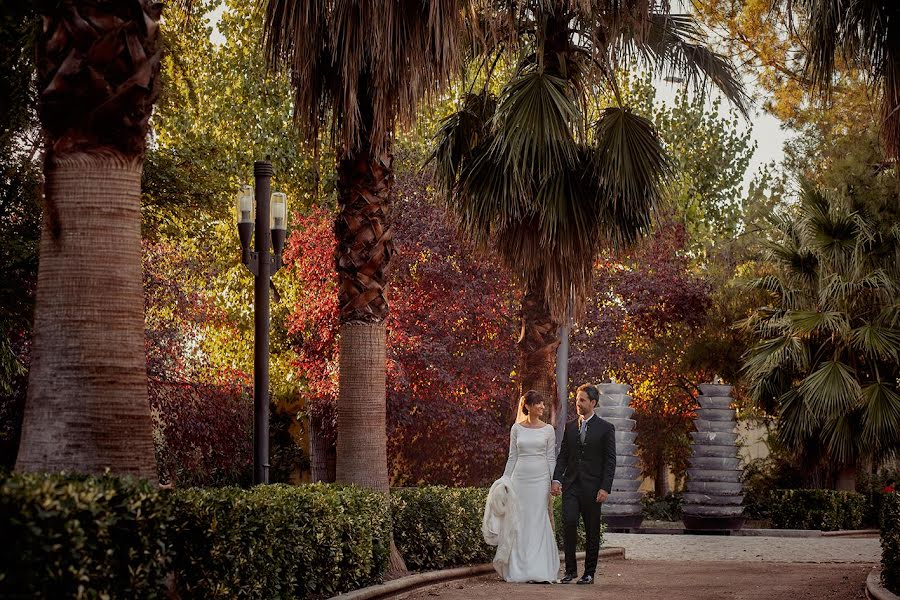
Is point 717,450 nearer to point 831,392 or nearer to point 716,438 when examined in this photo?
point 716,438

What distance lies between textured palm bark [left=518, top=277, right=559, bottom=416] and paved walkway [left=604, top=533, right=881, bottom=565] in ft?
15.6

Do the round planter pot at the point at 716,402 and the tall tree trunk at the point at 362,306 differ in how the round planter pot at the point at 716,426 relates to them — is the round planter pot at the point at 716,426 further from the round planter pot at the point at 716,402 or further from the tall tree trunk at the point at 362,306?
the tall tree trunk at the point at 362,306

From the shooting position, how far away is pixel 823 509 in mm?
28984

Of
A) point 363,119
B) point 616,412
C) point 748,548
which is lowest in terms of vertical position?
point 748,548

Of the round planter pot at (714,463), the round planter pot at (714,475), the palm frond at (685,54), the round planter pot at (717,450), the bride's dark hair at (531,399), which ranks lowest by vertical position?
the round planter pot at (714,475)

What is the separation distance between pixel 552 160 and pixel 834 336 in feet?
50.6

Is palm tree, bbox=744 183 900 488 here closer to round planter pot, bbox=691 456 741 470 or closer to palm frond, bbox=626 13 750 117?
round planter pot, bbox=691 456 741 470

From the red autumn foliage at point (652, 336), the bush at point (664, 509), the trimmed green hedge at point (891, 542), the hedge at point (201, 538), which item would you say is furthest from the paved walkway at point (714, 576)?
the bush at point (664, 509)

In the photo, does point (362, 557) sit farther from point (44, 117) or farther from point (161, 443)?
point (161, 443)

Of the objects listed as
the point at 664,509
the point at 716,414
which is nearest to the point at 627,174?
the point at 716,414

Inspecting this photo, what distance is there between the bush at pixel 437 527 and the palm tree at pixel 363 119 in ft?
2.13

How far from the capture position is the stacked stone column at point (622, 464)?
28.4m

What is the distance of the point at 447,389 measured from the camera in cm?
2767

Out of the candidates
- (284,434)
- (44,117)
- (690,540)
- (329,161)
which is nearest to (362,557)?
(44,117)
